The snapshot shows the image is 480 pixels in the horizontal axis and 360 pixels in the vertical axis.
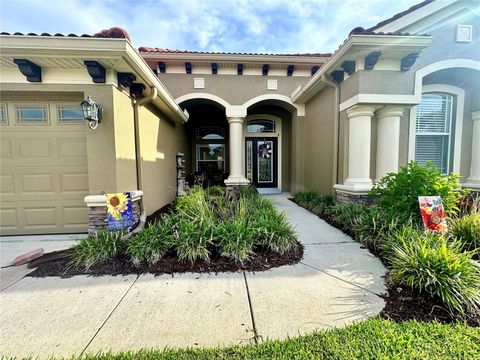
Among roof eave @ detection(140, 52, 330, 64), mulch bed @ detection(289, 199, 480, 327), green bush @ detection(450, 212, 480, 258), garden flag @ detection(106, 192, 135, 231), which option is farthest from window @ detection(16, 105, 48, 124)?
green bush @ detection(450, 212, 480, 258)

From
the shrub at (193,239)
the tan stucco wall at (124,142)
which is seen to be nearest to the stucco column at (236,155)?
the tan stucco wall at (124,142)

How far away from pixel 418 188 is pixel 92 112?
575 centimetres

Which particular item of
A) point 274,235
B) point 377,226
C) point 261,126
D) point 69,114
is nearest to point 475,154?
point 377,226

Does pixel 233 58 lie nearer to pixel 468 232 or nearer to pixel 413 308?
pixel 468 232

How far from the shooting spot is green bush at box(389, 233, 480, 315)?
225 centimetres

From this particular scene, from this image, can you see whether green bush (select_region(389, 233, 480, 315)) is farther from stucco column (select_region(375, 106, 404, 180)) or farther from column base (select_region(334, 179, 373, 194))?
stucco column (select_region(375, 106, 404, 180))

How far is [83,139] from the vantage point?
431cm

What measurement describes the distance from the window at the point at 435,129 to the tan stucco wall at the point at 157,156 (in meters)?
6.90

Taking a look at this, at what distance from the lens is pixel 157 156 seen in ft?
20.7

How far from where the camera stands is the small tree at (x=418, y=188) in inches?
151

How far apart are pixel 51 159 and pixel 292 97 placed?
702 centimetres

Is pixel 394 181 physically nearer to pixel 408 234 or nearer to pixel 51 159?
pixel 408 234

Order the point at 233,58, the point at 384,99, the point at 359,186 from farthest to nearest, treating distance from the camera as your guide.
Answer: the point at 233,58 → the point at 359,186 → the point at 384,99

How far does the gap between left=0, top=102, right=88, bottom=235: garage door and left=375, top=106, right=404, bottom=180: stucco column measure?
6424 mm
